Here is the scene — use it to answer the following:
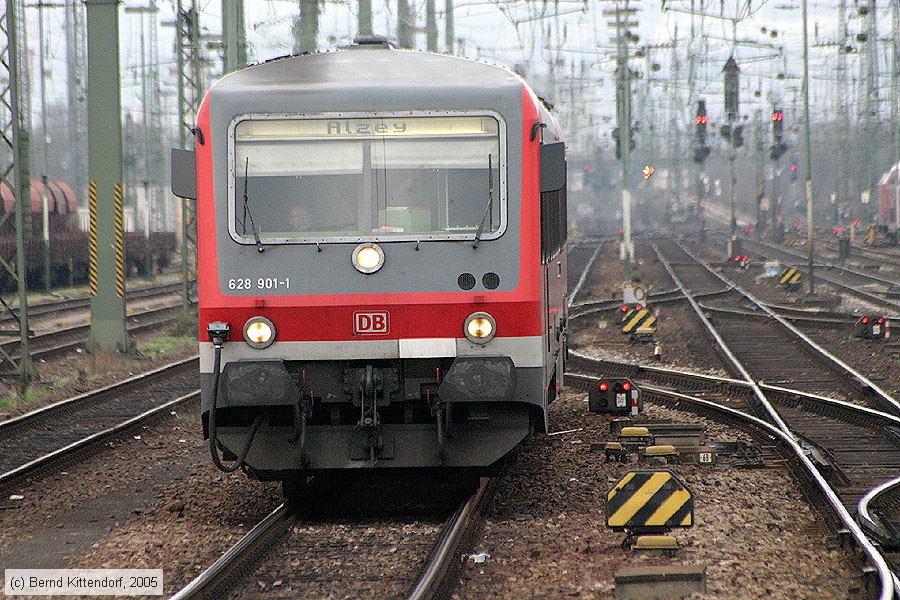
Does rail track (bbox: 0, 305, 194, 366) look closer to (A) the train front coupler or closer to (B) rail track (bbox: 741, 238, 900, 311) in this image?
(A) the train front coupler

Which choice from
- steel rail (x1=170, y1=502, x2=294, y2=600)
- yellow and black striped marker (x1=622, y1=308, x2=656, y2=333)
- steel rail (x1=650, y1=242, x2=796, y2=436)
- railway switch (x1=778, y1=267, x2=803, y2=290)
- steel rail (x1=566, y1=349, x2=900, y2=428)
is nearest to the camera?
steel rail (x1=170, y1=502, x2=294, y2=600)

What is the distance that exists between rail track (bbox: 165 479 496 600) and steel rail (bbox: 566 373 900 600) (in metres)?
2.47

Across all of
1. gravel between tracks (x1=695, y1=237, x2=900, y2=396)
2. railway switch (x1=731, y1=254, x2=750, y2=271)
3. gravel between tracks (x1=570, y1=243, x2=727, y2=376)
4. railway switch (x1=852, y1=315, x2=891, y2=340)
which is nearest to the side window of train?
gravel between tracks (x1=695, y1=237, x2=900, y2=396)

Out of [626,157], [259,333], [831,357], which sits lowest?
[831,357]

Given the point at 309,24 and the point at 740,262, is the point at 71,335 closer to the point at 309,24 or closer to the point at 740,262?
the point at 309,24

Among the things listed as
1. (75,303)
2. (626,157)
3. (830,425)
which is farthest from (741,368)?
(75,303)

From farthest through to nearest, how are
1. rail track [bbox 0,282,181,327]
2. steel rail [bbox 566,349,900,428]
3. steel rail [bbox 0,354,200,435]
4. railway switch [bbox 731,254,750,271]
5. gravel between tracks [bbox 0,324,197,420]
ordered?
railway switch [bbox 731,254,750,271]
rail track [bbox 0,282,181,327]
gravel between tracks [bbox 0,324,197,420]
steel rail [bbox 0,354,200,435]
steel rail [bbox 566,349,900,428]

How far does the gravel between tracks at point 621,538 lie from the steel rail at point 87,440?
4187 mm

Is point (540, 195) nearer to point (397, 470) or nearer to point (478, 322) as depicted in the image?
point (478, 322)

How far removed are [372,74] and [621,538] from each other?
363cm

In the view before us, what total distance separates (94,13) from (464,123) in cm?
1290

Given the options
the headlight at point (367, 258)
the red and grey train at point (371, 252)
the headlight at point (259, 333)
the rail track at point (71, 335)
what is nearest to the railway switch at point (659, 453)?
the red and grey train at point (371, 252)

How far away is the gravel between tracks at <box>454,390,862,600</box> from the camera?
24.3 ft

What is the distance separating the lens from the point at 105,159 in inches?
784
